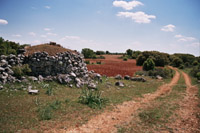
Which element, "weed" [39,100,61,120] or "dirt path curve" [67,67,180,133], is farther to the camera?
Answer: "weed" [39,100,61,120]

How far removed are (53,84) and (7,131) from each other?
22.5 ft

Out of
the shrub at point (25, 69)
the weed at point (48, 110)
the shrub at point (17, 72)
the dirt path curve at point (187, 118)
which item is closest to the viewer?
the dirt path curve at point (187, 118)

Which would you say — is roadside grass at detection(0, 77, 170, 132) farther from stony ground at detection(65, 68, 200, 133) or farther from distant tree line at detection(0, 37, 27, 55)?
distant tree line at detection(0, 37, 27, 55)

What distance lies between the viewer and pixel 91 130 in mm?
6172

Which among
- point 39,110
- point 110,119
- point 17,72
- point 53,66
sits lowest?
point 110,119

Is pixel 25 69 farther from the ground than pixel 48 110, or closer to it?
farther from the ground

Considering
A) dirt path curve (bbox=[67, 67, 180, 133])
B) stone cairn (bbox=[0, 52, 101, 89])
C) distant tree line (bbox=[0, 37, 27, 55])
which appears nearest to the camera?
dirt path curve (bbox=[67, 67, 180, 133])

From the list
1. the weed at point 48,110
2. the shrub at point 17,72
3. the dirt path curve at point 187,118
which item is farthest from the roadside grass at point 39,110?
the dirt path curve at point 187,118

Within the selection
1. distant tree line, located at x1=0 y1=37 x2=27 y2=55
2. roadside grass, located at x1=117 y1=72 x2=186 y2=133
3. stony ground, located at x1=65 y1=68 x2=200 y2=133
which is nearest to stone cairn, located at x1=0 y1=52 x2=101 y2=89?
distant tree line, located at x1=0 y1=37 x2=27 y2=55

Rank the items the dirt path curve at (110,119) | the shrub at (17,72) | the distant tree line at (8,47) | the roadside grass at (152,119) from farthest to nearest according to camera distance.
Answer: the distant tree line at (8,47) < the shrub at (17,72) < the roadside grass at (152,119) < the dirt path curve at (110,119)

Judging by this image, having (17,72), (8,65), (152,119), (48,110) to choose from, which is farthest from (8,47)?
(152,119)

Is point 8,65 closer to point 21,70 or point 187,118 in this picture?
point 21,70

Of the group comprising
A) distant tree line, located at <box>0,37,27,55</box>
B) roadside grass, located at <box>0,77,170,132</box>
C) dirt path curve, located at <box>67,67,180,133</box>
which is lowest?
dirt path curve, located at <box>67,67,180,133</box>

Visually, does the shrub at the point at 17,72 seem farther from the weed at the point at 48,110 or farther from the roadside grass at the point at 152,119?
the roadside grass at the point at 152,119
